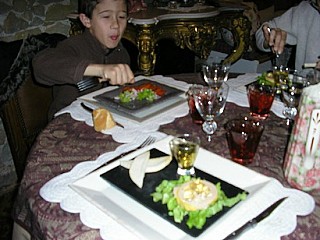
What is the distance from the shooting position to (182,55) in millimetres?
3551

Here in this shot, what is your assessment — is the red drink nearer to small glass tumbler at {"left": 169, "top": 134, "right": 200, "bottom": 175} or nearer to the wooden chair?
small glass tumbler at {"left": 169, "top": 134, "right": 200, "bottom": 175}

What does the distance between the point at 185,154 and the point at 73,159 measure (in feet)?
0.95

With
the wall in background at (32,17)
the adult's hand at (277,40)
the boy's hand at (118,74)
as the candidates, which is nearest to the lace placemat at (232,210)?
the boy's hand at (118,74)

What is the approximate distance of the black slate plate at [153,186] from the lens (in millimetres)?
764

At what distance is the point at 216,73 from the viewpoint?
1467 mm

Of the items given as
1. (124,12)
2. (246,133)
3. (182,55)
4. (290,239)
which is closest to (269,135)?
(246,133)

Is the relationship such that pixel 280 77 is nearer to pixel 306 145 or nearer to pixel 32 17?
pixel 306 145

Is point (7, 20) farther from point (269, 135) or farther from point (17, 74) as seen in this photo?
point (269, 135)

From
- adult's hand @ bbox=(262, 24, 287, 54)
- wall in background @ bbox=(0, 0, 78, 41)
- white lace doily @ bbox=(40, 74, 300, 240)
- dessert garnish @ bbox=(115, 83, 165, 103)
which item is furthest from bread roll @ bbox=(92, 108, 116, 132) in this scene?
wall in background @ bbox=(0, 0, 78, 41)

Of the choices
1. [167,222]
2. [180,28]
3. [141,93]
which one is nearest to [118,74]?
[141,93]

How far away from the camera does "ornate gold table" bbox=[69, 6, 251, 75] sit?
8.32ft

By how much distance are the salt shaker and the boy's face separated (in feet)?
3.39

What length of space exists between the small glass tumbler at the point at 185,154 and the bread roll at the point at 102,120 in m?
0.26

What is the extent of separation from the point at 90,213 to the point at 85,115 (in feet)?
1.65
